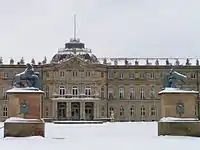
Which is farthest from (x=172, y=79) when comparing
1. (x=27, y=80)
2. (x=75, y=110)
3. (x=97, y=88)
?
(x=97, y=88)

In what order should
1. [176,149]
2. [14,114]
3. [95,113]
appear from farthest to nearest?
[95,113], [14,114], [176,149]

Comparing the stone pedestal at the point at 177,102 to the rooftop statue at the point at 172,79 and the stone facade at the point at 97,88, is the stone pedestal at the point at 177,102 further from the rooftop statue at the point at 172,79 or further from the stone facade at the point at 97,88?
the stone facade at the point at 97,88

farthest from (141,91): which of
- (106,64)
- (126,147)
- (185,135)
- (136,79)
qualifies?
(126,147)

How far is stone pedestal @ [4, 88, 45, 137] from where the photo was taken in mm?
26297

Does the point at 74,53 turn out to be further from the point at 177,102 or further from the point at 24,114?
the point at 24,114

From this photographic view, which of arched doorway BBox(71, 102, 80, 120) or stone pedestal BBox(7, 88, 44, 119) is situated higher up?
stone pedestal BBox(7, 88, 44, 119)

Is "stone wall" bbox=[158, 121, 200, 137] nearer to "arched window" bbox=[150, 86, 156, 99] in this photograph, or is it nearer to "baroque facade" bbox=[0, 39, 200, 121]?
"baroque facade" bbox=[0, 39, 200, 121]

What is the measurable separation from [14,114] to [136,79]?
64727 millimetres

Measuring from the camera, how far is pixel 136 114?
89812 millimetres

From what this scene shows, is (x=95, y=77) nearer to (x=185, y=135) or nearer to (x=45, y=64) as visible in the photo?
(x=45, y=64)

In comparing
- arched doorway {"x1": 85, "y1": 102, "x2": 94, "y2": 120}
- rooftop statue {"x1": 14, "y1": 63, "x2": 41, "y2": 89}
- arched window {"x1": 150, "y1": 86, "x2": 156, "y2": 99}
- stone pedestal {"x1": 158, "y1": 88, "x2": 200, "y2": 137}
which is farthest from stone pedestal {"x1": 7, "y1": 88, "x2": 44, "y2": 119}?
arched window {"x1": 150, "y1": 86, "x2": 156, "y2": 99}

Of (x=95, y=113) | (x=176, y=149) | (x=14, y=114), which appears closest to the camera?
(x=176, y=149)

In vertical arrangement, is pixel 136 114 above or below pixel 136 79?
below

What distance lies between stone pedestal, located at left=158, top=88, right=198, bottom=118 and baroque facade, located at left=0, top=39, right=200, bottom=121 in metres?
58.5
